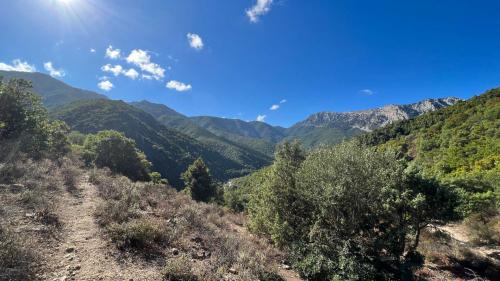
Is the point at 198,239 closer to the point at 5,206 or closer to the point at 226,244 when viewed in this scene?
the point at 226,244

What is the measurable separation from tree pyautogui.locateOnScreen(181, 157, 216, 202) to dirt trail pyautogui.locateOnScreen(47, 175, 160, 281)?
1014 inches

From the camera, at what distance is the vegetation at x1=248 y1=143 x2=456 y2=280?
9.98 metres

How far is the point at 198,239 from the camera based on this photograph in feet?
34.8

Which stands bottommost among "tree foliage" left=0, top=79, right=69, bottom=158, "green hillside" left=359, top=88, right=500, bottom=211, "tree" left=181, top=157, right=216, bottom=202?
"tree" left=181, top=157, right=216, bottom=202

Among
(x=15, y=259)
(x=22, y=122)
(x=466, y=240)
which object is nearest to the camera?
(x=15, y=259)

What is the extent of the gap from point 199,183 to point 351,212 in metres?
27.8

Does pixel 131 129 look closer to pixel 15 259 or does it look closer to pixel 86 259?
pixel 86 259

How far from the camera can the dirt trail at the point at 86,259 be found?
6.68m

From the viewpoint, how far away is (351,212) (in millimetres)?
10945

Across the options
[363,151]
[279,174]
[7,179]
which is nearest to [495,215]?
[363,151]

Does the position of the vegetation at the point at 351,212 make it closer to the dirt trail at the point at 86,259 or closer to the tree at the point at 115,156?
the dirt trail at the point at 86,259

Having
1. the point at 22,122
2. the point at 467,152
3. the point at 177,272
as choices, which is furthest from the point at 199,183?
the point at 467,152

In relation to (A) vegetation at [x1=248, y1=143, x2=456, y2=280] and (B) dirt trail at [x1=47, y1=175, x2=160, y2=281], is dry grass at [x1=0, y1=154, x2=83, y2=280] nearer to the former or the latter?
(B) dirt trail at [x1=47, y1=175, x2=160, y2=281]

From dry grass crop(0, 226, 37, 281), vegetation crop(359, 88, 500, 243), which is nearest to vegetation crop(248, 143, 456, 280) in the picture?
vegetation crop(359, 88, 500, 243)
